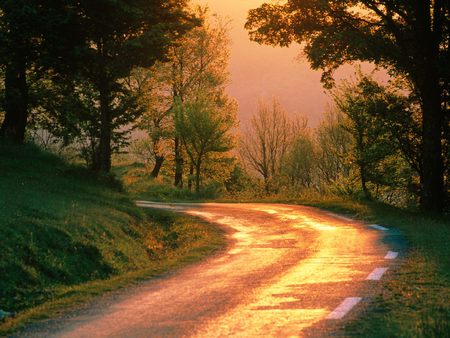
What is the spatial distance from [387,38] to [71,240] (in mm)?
15853

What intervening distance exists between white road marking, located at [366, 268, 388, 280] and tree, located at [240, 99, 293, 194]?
63757mm

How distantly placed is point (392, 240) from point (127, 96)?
684 inches

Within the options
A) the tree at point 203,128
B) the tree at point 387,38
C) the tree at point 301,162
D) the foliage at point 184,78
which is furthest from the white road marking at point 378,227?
the tree at point 301,162

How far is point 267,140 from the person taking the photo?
76.4m

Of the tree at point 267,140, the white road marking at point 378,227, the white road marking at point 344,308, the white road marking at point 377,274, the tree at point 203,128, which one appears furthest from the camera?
the tree at point 267,140

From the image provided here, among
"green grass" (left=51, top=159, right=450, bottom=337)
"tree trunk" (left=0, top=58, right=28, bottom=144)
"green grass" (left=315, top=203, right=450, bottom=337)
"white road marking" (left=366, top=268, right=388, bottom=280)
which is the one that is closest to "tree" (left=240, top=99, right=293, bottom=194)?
"tree trunk" (left=0, top=58, right=28, bottom=144)

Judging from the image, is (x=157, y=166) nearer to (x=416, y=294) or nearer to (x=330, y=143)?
(x=330, y=143)

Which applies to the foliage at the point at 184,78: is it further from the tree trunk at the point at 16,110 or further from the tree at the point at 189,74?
the tree trunk at the point at 16,110

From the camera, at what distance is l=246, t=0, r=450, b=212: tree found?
23.2 meters

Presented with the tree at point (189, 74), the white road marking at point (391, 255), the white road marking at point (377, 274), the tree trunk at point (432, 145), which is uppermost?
the tree at point (189, 74)

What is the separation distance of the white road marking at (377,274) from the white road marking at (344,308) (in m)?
1.59

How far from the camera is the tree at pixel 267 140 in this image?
75500 millimetres

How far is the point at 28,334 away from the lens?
22.6ft

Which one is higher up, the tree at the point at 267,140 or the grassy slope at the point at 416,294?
the tree at the point at 267,140
